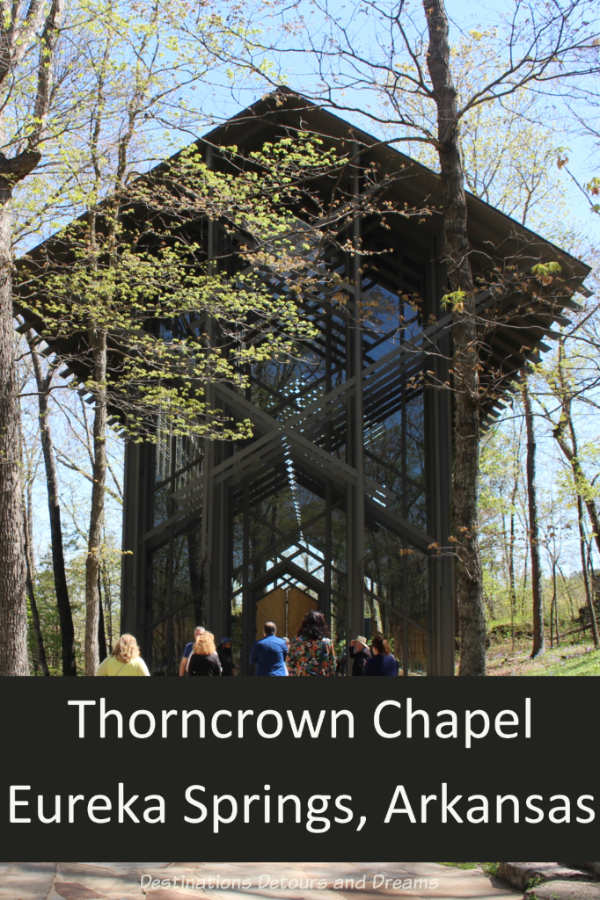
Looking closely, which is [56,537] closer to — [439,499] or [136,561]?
[136,561]

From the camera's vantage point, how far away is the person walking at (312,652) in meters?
9.97

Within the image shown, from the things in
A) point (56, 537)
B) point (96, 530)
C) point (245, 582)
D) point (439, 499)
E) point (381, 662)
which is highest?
point (439, 499)

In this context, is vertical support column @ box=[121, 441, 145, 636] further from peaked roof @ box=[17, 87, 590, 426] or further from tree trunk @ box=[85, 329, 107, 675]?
peaked roof @ box=[17, 87, 590, 426]

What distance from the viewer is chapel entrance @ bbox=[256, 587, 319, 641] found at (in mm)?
19692

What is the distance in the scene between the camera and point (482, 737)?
4.33 m

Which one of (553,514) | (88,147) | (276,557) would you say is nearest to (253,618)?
(276,557)

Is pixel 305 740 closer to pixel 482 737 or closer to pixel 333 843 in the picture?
pixel 333 843

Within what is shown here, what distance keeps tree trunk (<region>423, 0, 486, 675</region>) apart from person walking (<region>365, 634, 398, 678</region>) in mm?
724

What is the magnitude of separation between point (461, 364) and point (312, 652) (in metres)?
3.79

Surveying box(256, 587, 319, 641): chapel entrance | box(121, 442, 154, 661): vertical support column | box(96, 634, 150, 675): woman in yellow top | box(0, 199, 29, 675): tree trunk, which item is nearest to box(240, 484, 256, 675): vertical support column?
box(256, 587, 319, 641): chapel entrance

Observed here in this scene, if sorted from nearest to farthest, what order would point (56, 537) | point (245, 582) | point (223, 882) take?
point (223, 882), point (245, 582), point (56, 537)

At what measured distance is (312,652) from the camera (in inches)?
396

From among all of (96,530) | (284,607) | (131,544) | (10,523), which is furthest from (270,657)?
(284,607)

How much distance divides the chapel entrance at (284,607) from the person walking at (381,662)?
10911mm
